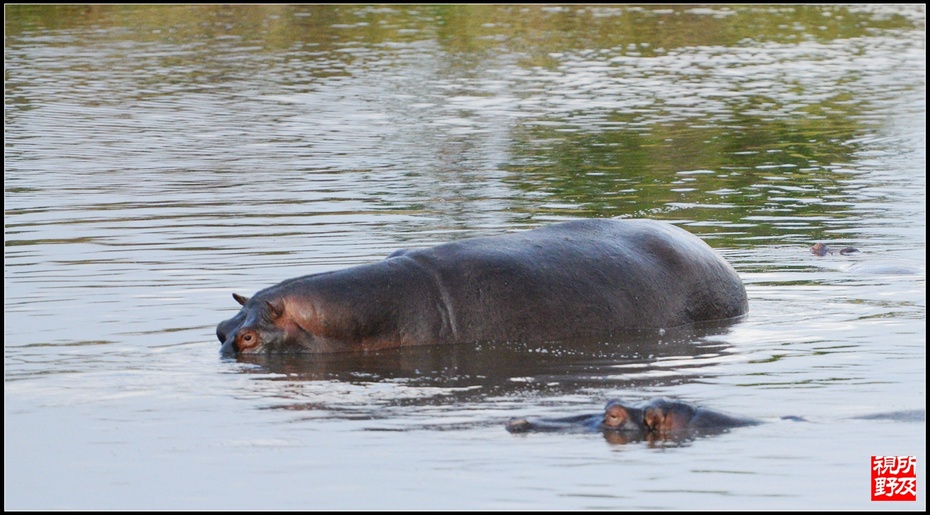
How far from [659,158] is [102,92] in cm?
1170


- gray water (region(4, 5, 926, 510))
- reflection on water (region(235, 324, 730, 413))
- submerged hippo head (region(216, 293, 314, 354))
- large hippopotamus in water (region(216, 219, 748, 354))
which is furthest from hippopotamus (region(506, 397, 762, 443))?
submerged hippo head (region(216, 293, 314, 354))

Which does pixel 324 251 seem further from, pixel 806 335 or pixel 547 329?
pixel 806 335

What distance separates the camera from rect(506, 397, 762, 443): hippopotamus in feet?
25.7

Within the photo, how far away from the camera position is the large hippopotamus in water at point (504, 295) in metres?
9.88

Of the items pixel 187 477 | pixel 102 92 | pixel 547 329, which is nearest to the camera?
pixel 187 477

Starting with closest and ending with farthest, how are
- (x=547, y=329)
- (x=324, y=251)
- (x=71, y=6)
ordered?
(x=547, y=329) < (x=324, y=251) < (x=71, y=6)

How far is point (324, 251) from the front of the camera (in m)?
13.5

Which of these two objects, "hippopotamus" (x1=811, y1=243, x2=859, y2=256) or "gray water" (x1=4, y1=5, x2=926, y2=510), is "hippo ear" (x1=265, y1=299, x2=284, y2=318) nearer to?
"gray water" (x1=4, y1=5, x2=926, y2=510)

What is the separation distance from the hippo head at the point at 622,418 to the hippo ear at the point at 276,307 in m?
2.63

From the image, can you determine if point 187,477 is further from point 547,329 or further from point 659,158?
point 659,158

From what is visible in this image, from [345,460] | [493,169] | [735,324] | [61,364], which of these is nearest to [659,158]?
[493,169]

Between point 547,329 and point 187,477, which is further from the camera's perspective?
point 547,329

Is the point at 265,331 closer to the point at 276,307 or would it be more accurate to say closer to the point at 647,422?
the point at 276,307

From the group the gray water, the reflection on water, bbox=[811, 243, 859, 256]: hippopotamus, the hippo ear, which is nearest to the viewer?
the gray water
